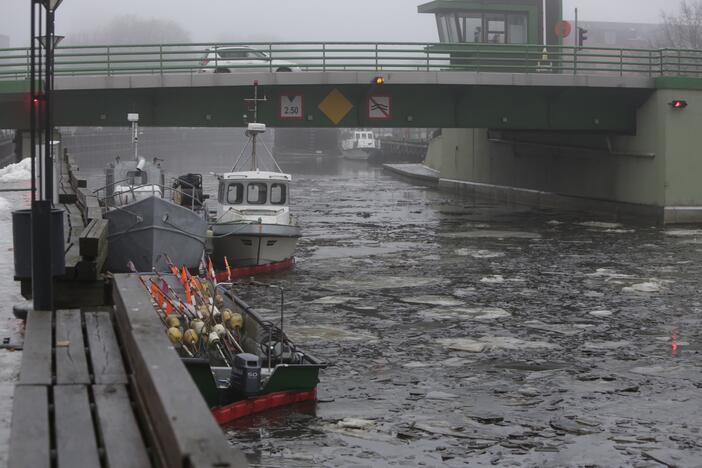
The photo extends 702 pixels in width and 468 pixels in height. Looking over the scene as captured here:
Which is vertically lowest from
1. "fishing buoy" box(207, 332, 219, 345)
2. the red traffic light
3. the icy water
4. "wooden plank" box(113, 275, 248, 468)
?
the icy water

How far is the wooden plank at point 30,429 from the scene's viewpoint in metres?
6.33

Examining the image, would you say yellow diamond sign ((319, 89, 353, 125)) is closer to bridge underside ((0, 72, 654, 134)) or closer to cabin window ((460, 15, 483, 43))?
bridge underside ((0, 72, 654, 134))

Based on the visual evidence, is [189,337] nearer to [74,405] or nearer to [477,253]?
[74,405]

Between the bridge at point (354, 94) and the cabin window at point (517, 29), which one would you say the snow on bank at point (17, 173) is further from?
the cabin window at point (517, 29)

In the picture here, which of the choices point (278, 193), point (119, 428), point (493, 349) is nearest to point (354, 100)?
point (278, 193)

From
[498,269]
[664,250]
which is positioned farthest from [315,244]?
[664,250]

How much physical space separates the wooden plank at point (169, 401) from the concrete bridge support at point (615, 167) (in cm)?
3164

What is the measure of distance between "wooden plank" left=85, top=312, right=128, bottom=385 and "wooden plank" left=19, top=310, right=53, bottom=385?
1.12 feet

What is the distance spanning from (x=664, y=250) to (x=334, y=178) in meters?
46.1

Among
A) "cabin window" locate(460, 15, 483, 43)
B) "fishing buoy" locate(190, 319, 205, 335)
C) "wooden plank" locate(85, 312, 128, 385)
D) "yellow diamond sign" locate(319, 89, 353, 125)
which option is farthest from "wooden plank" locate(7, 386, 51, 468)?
"cabin window" locate(460, 15, 483, 43)

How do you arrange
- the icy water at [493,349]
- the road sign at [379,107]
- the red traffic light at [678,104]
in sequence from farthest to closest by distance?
the road sign at [379,107] < the red traffic light at [678,104] < the icy water at [493,349]

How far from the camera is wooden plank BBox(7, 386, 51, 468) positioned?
6325 mm

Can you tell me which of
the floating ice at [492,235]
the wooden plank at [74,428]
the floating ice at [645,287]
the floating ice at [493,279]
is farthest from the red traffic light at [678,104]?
the wooden plank at [74,428]

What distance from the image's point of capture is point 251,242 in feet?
88.8
